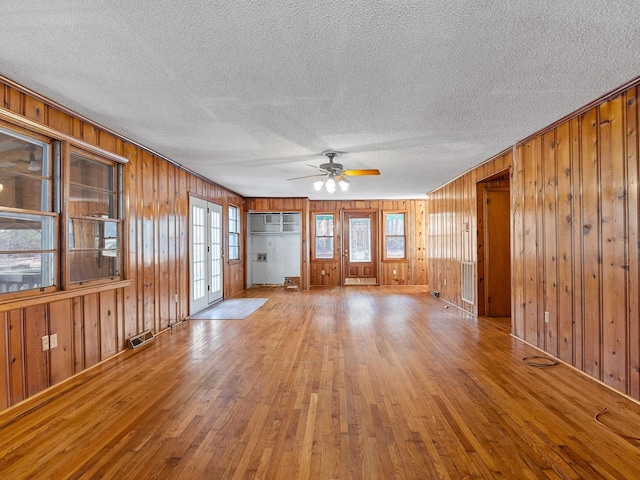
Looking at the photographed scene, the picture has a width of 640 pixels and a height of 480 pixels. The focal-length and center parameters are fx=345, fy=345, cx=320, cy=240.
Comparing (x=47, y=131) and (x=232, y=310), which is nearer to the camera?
(x=47, y=131)

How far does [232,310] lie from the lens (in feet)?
20.3

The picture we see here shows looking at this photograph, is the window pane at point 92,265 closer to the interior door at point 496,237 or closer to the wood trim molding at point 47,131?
the wood trim molding at point 47,131

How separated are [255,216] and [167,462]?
802 centimetres

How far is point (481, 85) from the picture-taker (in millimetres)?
2627

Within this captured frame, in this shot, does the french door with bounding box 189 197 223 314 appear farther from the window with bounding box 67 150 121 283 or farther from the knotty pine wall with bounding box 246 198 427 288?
the knotty pine wall with bounding box 246 198 427 288

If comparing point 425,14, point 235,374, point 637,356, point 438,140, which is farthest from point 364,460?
point 438,140

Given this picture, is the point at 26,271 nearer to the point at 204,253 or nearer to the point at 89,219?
the point at 89,219

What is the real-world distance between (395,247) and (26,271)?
826cm

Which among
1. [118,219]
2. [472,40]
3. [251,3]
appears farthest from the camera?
[118,219]

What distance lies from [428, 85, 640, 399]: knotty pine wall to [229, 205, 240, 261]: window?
5.73m

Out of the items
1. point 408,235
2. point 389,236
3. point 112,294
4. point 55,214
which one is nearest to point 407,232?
point 408,235

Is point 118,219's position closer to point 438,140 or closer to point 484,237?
point 438,140

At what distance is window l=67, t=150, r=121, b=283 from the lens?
10.7ft

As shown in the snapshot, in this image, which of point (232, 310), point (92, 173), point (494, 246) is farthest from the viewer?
point (232, 310)
